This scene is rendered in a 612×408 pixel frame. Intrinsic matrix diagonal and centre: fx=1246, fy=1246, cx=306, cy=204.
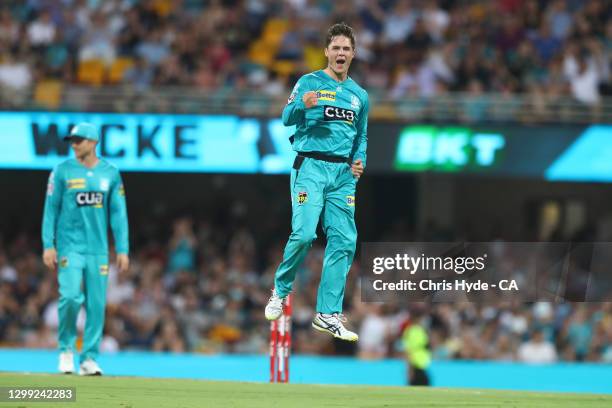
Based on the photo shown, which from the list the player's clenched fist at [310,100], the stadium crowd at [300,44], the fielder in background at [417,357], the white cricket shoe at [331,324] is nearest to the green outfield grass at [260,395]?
the white cricket shoe at [331,324]

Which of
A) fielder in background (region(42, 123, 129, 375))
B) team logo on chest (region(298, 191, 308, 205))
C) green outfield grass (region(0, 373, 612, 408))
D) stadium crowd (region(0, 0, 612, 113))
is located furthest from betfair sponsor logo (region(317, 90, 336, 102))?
stadium crowd (region(0, 0, 612, 113))

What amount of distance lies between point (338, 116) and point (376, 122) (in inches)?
354

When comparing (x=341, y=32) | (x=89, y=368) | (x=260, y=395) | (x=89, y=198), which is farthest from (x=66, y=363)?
(x=341, y=32)

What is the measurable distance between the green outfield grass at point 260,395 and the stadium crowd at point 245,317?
7.62 meters

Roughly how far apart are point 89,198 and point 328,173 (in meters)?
2.88

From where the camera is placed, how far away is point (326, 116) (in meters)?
9.66

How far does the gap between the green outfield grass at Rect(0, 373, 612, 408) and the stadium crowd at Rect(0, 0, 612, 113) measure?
9359 mm

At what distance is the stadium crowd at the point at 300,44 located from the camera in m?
19.7

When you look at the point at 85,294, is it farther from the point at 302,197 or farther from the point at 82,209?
the point at 302,197

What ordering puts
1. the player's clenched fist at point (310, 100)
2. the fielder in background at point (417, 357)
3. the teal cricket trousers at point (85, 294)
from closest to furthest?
the player's clenched fist at point (310, 100) < the teal cricket trousers at point (85, 294) < the fielder in background at point (417, 357)

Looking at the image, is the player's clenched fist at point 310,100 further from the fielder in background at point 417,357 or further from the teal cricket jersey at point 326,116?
the fielder in background at point 417,357

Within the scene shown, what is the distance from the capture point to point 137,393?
31.2ft

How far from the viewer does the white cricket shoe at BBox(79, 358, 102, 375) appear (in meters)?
11.4

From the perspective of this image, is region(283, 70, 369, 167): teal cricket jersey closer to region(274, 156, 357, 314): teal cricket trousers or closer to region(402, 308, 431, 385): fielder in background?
region(274, 156, 357, 314): teal cricket trousers
